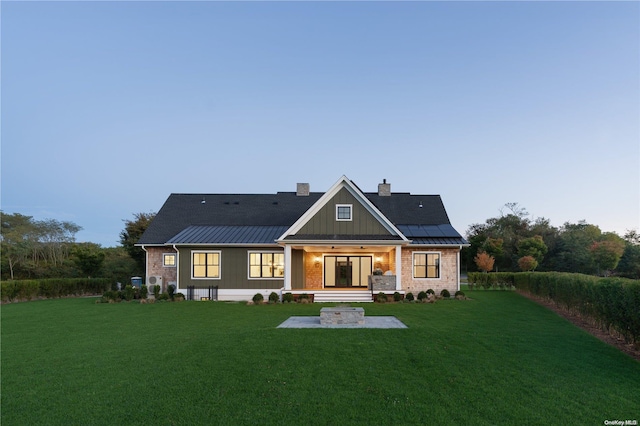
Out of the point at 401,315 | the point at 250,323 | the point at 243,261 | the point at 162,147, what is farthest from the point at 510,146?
the point at 162,147

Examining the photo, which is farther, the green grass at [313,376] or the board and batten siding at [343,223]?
the board and batten siding at [343,223]

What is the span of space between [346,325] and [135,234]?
2427 cm

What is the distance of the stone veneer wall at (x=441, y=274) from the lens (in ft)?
65.7

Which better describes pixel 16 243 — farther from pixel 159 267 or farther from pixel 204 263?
pixel 204 263

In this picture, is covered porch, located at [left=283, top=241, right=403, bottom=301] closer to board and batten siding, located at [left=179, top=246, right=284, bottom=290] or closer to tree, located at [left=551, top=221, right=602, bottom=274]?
board and batten siding, located at [left=179, top=246, right=284, bottom=290]

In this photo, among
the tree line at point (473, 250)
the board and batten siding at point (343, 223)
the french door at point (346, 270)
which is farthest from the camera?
the tree line at point (473, 250)

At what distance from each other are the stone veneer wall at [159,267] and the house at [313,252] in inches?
2.2

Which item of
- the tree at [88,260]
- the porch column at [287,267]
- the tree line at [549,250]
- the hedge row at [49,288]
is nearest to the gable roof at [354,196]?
the porch column at [287,267]

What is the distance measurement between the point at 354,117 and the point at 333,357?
64.9 ft

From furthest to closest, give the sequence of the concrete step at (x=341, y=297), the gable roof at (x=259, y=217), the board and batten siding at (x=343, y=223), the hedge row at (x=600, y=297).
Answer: the gable roof at (x=259, y=217), the board and batten siding at (x=343, y=223), the concrete step at (x=341, y=297), the hedge row at (x=600, y=297)

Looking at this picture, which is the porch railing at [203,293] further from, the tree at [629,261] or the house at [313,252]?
the tree at [629,261]

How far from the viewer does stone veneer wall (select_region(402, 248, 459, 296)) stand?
2002 cm

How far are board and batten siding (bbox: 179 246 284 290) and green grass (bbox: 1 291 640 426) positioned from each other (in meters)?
8.35

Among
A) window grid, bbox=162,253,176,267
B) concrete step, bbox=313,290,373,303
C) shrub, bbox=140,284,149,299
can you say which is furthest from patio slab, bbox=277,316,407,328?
window grid, bbox=162,253,176,267
